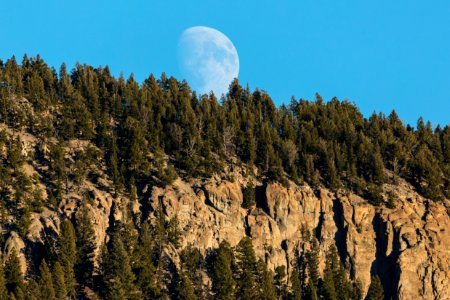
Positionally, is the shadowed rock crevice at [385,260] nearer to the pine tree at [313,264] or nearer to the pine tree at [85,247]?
the pine tree at [313,264]

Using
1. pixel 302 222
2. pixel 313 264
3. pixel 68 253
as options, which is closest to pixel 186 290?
pixel 68 253

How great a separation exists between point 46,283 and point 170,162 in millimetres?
48498

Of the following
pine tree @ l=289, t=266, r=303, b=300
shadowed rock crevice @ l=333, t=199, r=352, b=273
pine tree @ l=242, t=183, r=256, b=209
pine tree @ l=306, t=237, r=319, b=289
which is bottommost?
pine tree @ l=289, t=266, r=303, b=300

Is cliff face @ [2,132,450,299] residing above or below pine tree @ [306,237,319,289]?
above

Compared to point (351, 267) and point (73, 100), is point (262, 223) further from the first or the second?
point (73, 100)

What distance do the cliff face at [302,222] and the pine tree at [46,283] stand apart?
655 inches

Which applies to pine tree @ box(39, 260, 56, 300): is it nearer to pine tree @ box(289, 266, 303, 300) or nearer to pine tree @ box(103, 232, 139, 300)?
pine tree @ box(103, 232, 139, 300)

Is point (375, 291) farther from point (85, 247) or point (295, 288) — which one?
point (85, 247)

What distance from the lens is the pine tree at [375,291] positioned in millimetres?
135875

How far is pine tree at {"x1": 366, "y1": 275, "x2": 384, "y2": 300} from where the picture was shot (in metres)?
136

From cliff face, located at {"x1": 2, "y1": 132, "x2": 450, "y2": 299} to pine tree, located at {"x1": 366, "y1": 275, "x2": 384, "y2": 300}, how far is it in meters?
3.32

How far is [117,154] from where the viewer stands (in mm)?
151875

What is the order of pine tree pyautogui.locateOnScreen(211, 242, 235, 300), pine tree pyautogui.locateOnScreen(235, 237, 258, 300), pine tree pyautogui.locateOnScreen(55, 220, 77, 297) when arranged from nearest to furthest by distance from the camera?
pine tree pyautogui.locateOnScreen(55, 220, 77, 297)
pine tree pyautogui.locateOnScreen(211, 242, 235, 300)
pine tree pyautogui.locateOnScreen(235, 237, 258, 300)

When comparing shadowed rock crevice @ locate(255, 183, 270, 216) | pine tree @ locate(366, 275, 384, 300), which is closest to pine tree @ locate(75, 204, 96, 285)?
shadowed rock crevice @ locate(255, 183, 270, 216)
